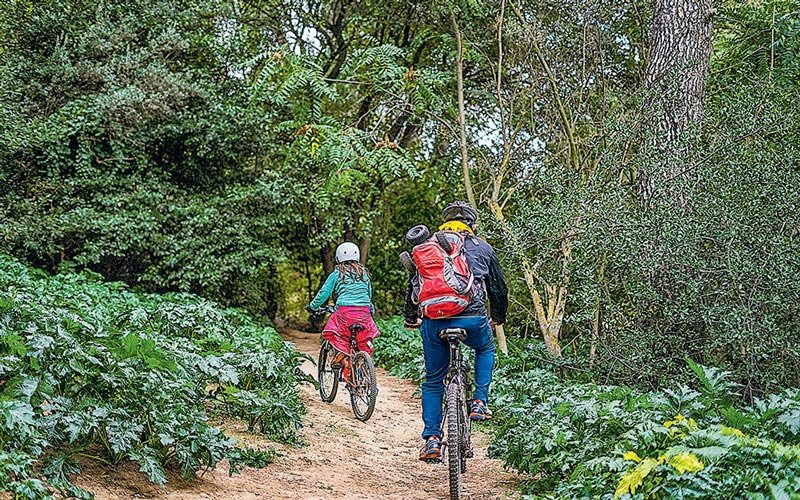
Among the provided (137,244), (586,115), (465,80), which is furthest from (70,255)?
(586,115)

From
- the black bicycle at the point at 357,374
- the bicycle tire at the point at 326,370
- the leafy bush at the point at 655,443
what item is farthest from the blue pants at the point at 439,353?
the bicycle tire at the point at 326,370

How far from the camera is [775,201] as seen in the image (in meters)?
5.99

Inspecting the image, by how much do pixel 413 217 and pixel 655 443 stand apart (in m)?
15.2

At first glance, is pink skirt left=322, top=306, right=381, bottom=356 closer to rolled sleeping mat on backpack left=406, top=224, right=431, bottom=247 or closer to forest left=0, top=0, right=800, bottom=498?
forest left=0, top=0, right=800, bottom=498

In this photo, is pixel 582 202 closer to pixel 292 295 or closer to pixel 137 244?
pixel 137 244

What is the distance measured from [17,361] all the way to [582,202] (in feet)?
16.9

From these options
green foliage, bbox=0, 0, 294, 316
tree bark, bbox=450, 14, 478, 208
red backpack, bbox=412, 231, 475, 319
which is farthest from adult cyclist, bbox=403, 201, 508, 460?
green foliage, bbox=0, 0, 294, 316

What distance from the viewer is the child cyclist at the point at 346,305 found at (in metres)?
8.13

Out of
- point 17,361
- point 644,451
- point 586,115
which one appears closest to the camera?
point 644,451

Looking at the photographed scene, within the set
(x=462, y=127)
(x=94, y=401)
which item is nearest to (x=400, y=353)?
(x=462, y=127)

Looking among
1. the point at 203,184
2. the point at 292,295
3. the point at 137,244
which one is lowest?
the point at 292,295

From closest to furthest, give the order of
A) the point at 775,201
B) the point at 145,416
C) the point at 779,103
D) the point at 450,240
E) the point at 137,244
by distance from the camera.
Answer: the point at 145,416, the point at 450,240, the point at 775,201, the point at 779,103, the point at 137,244

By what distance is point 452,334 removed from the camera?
5.14 m

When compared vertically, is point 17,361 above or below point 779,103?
below
